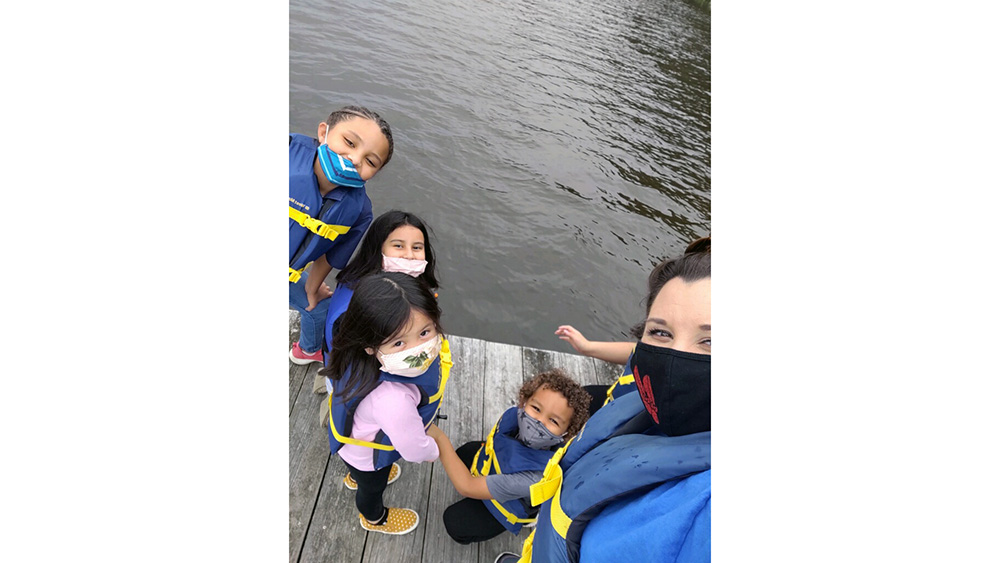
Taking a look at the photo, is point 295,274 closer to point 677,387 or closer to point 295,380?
point 295,380

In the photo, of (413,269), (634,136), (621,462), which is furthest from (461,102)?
(621,462)

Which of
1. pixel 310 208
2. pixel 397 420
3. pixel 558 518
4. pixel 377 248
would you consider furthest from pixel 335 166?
pixel 558 518

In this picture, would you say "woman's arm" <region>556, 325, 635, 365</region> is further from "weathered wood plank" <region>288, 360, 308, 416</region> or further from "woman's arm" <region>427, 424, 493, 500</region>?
"weathered wood plank" <region>288, 360, 308, 416</region>

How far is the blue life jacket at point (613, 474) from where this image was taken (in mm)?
959

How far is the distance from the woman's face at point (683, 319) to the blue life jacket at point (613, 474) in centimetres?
17

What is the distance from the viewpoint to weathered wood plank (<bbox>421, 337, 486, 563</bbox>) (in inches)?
88.7

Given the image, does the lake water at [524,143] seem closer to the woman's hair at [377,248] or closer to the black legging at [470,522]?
the woman's hair at [377,248]

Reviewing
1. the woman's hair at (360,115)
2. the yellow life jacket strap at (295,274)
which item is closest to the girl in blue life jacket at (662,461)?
the woman's hair at (360,115)

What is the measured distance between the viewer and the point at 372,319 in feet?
6.15

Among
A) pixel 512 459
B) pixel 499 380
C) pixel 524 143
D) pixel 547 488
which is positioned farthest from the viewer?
pixel 524 143

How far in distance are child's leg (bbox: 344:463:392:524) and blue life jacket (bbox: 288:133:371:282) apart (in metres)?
0.96

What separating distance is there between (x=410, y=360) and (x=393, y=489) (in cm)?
89
